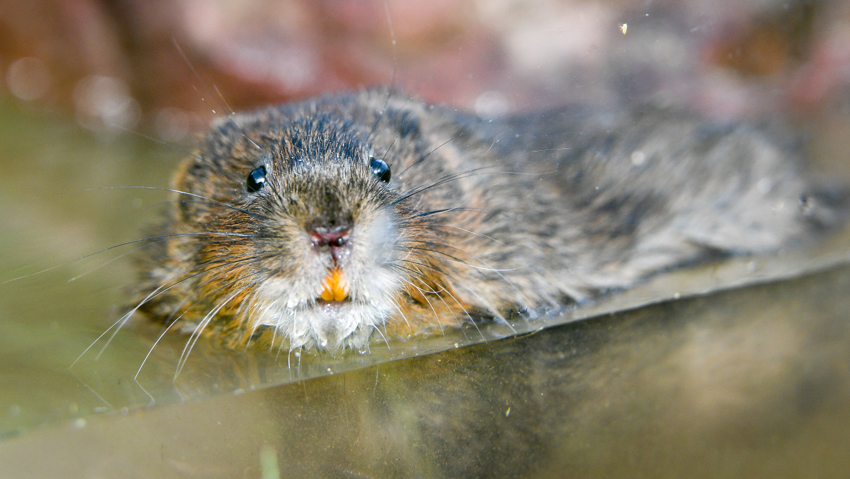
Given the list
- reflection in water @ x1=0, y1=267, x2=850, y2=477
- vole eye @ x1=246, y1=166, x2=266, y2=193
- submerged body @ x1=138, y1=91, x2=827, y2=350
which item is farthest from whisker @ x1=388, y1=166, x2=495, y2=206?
reflection in water @ x1=0, y1=267, x2=850, y2=477

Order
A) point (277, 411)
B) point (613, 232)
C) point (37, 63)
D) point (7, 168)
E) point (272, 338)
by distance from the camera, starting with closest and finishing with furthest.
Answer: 1. point (277, 411)
2. point (272, 338)
3. point (613, 232)
4. point (7, 168)
5. point (37, 63)

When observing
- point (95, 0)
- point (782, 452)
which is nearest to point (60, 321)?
point (782, 452)

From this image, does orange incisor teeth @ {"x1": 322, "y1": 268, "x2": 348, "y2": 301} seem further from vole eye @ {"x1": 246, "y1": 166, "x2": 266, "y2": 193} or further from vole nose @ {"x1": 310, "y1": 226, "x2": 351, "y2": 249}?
vole eye @ {"x1": 246, "y1": 166, "x2": 266, "y2": 193}

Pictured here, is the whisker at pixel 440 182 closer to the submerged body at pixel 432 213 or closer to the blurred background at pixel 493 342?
the submerged body at pixel 432 213

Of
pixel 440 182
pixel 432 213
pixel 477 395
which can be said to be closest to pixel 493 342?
pixel 477 395

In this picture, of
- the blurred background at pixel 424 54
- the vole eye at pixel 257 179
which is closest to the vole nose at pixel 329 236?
the vole eye at pixel 257 179

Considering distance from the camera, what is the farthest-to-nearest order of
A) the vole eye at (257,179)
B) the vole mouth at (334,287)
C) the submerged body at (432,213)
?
1. the vole eye at (257,179)
2. the submerged body at (432,213)
3. the vole mouth at (334,287)

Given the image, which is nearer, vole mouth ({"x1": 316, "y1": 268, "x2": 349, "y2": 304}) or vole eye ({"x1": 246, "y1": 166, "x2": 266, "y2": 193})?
vole mouth ({"x1": 316, "y1": 268, "x2": 349, "y2": 304})

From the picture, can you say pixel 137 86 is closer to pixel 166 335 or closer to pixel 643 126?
pixel 166 335
